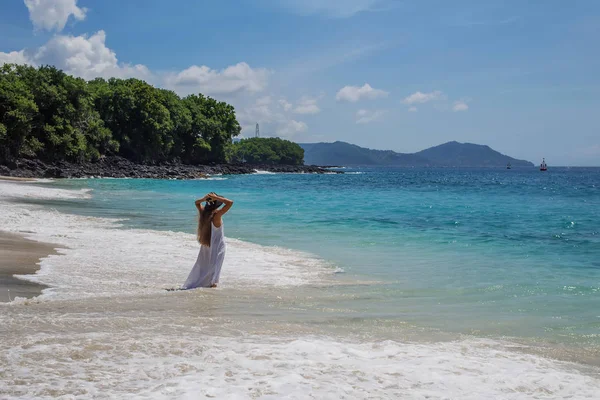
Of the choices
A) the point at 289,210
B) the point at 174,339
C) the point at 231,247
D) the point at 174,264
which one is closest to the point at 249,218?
the point at 289,210

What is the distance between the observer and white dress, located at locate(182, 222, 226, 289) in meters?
8.63

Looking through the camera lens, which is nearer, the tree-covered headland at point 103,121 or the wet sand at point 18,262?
the wet sand at point 18,262

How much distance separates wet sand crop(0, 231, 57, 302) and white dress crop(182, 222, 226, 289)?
7.08 feet

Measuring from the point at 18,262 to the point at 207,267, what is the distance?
362cm

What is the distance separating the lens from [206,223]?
878cm

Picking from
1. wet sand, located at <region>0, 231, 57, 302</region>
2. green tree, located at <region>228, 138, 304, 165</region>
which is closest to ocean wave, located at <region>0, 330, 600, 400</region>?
wet sand, located at <region>0, 231, 57, 302</region>

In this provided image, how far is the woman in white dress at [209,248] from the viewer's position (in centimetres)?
866

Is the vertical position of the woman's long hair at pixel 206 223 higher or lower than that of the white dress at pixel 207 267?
higher

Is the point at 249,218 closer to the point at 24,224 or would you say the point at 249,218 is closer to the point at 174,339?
the point at 24,224

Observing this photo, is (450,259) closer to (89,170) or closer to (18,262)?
(18,262)

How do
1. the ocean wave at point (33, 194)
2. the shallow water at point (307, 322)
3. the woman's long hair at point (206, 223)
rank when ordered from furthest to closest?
the ocean wave at point (33, 194)
the woman's long hair at point (206, 223)
the shallow water at point (307, 322)

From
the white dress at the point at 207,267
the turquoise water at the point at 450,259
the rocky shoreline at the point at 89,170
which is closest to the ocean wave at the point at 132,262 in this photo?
the white dress at the point at 207,267

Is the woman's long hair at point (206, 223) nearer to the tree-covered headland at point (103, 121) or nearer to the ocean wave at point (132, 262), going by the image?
the ocean wave at point (132, 262)

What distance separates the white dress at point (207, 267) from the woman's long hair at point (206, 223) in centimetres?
9
